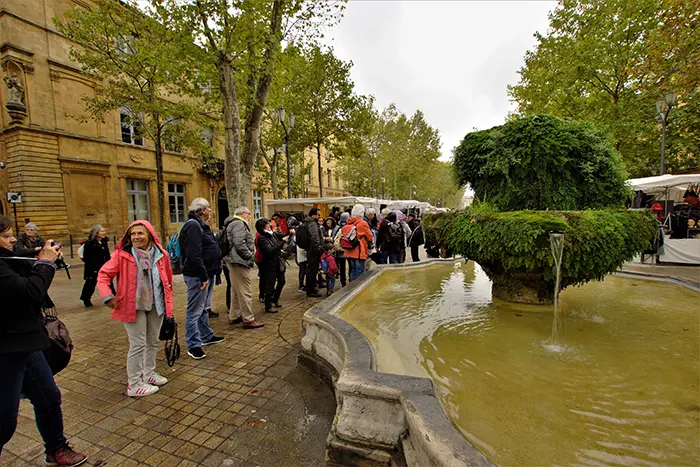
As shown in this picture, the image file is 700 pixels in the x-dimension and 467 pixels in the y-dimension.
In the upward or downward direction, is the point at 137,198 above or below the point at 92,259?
above

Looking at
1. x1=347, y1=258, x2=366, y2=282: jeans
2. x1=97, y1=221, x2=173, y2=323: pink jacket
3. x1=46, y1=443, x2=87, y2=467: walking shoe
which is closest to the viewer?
x1=46, y1=443, x2=87, y2=467: walking shoe

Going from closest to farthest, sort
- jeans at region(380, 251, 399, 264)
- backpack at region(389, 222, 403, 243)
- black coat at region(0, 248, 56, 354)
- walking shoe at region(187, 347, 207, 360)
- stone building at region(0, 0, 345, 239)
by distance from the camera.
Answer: black coat at region(0, 248, 56, 354)
walking shoe at region(187, 347, 207, 360)
backpack at region(389, 222, 403, 243)
jeans at region(380, 251, 399, 264)
stone building at region(0, 0, 345, 239)

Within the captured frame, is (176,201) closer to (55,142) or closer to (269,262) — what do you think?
(55,142)

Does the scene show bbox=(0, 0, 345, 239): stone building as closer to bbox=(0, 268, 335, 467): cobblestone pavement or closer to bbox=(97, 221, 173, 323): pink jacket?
bbox=(0, 268, 335, 467): cobblestone pavement

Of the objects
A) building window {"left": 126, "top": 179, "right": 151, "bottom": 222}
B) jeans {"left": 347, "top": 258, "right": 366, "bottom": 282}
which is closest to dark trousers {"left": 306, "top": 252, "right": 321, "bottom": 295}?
jeans {"left": 347, "top": 258, "right": 366, "bottom": 282}

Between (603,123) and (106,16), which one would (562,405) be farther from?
(106,16)

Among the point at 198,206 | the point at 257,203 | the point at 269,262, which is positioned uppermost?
the point at 257,203

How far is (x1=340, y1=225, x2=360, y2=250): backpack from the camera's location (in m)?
6.61

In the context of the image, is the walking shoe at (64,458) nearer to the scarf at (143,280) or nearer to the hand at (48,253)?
the scarf at (143,280)

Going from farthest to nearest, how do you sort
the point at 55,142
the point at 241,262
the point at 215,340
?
the point at 55,142 → the point at 241,262 → the point at 215,340

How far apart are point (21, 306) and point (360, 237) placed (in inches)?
203

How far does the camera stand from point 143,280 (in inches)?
→ 126

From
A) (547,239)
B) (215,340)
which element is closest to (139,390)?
(215,340)

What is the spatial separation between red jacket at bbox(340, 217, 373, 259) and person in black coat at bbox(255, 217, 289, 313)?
1.50 m
